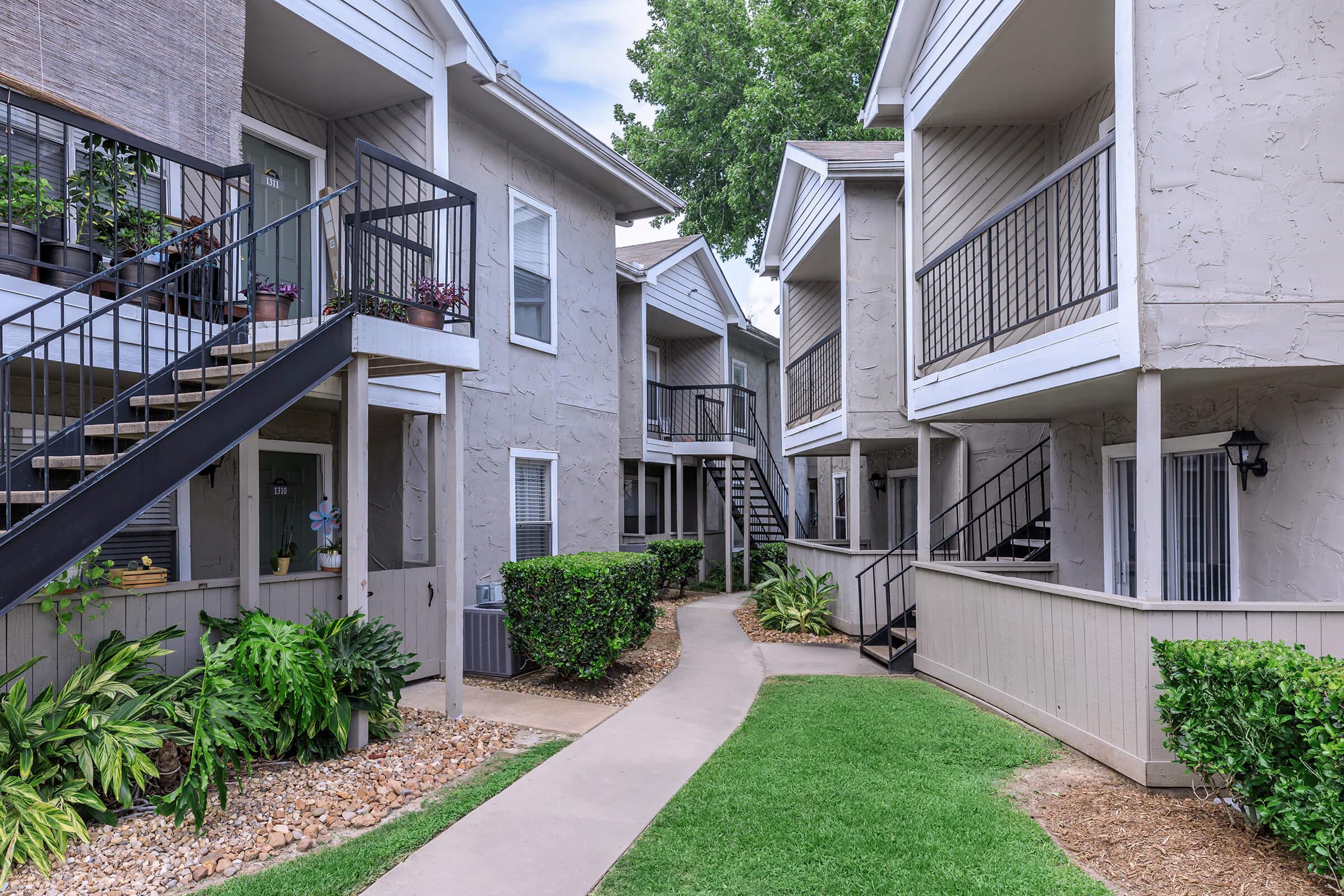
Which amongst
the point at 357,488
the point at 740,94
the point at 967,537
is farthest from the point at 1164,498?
the point at 740,94

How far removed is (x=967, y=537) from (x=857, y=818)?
6657 mm

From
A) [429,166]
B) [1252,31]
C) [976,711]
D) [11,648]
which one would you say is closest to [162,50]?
[429,166]

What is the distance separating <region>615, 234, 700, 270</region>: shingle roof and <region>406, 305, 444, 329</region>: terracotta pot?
898cm

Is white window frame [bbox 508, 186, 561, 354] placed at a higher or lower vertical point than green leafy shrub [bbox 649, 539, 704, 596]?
higher

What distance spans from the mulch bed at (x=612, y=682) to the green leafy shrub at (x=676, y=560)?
4925mm

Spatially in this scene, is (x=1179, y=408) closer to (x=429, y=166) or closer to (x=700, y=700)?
(x=700, y=700)

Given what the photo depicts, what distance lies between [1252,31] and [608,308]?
28.2 ft

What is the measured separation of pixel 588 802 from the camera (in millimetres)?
5066

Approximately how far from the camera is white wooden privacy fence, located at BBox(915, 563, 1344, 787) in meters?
5.14

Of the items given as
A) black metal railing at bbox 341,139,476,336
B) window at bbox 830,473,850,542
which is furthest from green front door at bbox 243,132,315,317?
window at bbox 830,473,850,542

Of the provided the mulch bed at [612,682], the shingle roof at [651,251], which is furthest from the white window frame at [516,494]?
the shingle roof at [651,251]

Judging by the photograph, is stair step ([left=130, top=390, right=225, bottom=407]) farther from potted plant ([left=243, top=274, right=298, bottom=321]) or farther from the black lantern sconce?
the black lantern sconce

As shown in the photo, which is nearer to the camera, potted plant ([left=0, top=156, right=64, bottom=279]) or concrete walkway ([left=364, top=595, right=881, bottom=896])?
concrete walkway ([left=364, top=595, right=881, bottom=896])

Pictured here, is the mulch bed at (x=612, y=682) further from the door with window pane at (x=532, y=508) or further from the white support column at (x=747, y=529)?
the white support column at (x=747, y=529)
